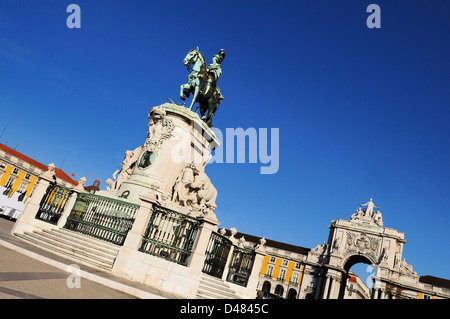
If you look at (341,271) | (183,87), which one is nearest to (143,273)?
(183,87)

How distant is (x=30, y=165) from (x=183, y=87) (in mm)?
56580

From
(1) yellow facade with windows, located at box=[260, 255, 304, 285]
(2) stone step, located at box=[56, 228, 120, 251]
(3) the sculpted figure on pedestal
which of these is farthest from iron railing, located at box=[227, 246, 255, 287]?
(1) yellow facade with windows, located at box=[260, 255, 304, 285]

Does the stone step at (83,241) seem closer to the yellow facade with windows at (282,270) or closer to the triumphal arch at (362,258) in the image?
the triumphal arch at (362,258)

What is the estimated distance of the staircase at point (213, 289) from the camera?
9.22 m

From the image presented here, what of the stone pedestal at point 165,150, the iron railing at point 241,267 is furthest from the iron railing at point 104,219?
the iron railing at point 241,267

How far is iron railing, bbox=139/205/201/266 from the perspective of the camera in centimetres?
928

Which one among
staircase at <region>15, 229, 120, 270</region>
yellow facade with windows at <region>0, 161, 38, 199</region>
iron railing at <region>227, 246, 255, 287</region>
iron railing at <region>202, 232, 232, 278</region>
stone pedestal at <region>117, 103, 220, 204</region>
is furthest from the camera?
yellow facade with windows at <region>0, 161, 38, 199</region>

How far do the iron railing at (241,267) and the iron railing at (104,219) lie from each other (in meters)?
4.65

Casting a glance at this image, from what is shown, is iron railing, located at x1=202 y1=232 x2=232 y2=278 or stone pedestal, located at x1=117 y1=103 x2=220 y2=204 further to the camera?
stone pedestal, located at x1=117 y1=103 x2=220 y2=204

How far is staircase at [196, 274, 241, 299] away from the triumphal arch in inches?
1977

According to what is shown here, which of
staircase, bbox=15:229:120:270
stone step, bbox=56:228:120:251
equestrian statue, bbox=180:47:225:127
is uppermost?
equestrian statue, bbox=180:47:225:127

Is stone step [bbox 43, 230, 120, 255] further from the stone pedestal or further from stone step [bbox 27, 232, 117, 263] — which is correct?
the stone pedestal

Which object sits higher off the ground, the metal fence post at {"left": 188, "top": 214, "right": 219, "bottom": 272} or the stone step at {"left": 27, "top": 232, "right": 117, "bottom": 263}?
the metal fence post at {"left": 188, "top": 214, "right": 219, "bottom": 272}

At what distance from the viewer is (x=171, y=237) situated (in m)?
9.77
